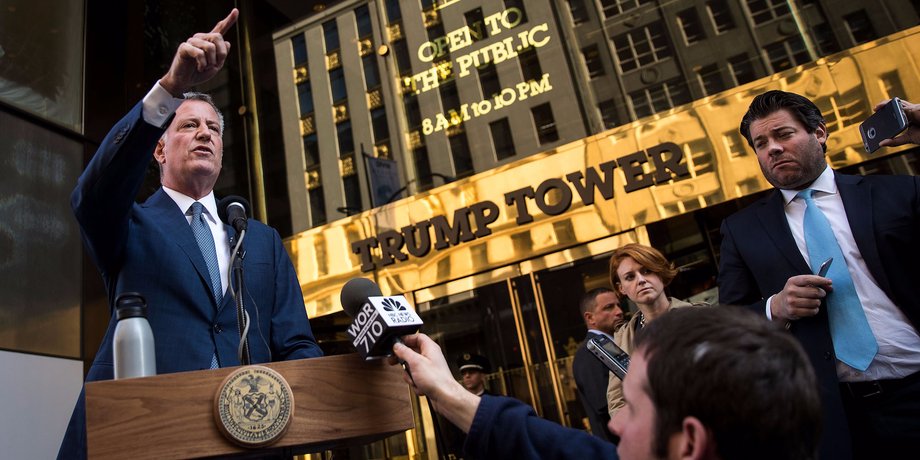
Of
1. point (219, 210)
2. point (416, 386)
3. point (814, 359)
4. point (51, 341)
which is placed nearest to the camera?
point (416, 386)

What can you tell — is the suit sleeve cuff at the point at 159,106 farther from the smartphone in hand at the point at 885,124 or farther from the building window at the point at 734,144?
the building window at the point at 734,144

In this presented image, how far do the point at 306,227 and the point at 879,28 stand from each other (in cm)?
677

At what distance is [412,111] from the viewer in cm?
824

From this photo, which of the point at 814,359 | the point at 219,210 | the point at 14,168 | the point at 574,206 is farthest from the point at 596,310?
the point at 14,168

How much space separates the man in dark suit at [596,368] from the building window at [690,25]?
342 cm

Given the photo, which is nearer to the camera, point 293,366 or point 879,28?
point 293,366

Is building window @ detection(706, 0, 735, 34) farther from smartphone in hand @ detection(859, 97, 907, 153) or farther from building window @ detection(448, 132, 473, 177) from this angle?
smartphone in hand @ detection(859, 97, 907, 153)

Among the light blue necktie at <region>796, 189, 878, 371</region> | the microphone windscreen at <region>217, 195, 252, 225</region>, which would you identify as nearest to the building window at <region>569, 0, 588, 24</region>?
the light blue necktie at <region>796, 189, 878, 371</region>

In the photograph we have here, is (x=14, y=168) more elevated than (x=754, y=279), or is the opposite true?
(x=14, y=168)

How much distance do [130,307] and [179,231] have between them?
0.45m

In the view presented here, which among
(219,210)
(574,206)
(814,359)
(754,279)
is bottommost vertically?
(814,359)

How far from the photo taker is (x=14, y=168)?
4.47 meters

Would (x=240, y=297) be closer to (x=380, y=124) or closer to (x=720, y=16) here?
(x=720, y=16)

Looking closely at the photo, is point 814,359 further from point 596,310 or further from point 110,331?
point 596,310
